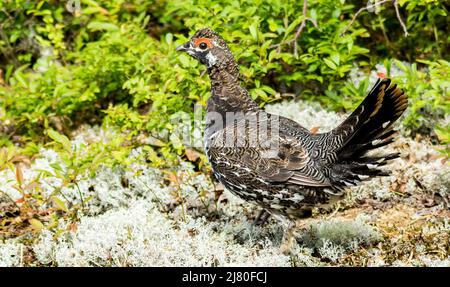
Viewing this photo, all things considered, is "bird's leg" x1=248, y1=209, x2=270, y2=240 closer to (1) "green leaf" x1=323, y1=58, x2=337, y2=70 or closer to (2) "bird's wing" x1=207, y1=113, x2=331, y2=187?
(2) "bird's wing" x1=207, y1=113, x2=331, y2=187

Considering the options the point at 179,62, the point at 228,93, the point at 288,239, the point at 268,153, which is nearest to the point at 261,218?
the point at 288,239

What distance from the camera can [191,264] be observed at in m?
5.22

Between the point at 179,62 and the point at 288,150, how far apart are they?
1.93 meters

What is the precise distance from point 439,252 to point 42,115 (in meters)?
4.54

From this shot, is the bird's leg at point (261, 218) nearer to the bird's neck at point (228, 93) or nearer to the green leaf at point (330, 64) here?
the bird's neck at point (228, 93)

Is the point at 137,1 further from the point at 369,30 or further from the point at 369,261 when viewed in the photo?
the point at 369,261

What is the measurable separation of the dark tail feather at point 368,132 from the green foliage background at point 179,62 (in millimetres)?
1012

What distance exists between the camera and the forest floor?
5.34 metres

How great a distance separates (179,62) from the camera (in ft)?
21.8

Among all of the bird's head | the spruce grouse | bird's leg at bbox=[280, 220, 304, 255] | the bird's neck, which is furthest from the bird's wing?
the bird's head

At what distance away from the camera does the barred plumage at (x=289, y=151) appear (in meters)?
4.82

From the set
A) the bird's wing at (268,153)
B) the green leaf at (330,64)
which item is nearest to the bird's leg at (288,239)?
the bird's wing at (268,153)

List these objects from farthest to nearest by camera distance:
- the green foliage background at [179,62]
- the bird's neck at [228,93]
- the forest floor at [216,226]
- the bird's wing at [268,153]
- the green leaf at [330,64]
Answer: the green leaf at [330,64] → the green foliage background at [179,62] → the bird's neck at [228,93] → the forest floor at [216,226] → the bird's wing at [268,153]

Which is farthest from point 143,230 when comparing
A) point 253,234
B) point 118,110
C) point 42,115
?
point 42,115
